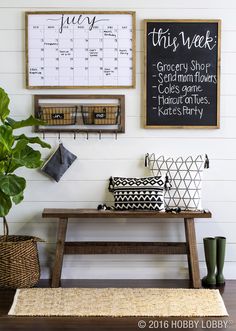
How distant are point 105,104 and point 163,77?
51cm

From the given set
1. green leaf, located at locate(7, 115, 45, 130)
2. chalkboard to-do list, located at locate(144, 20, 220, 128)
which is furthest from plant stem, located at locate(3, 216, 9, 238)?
chalkboard to-do list, located at locate(144, 20, 220, 128)

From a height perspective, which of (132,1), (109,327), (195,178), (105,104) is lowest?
(109,327)

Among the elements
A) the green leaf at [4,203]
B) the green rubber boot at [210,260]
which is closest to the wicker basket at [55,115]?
the green leaf at [4,203]

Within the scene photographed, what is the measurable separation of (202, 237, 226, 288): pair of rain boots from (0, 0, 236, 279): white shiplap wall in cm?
21

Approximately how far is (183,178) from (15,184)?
1.33m

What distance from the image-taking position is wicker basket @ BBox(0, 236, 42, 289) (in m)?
4.62

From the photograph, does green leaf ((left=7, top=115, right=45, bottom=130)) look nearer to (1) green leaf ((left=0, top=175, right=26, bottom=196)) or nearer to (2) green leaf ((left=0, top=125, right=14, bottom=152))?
(2) green leaf ((left=0, top=125, right=14, bottom=152))

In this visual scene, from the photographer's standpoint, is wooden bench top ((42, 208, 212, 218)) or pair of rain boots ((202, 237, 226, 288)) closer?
wooden bench top ((42, 208, 212, 218))

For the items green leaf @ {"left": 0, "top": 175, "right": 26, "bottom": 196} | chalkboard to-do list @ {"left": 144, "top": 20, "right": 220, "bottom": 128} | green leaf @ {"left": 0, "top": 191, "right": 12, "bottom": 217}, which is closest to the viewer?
green leaf @ {"left": 0, "top": 175, "right": 26, "bottom": 196}

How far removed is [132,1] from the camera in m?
4.99

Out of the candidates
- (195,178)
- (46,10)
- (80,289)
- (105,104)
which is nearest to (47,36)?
(46,10)

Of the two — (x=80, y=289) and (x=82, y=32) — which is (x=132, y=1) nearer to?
(x=82, y=32)

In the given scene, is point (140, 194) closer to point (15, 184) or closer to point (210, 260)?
point (210, 260)

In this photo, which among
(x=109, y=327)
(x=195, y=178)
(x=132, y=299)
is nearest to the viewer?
(x=109, y=327)
